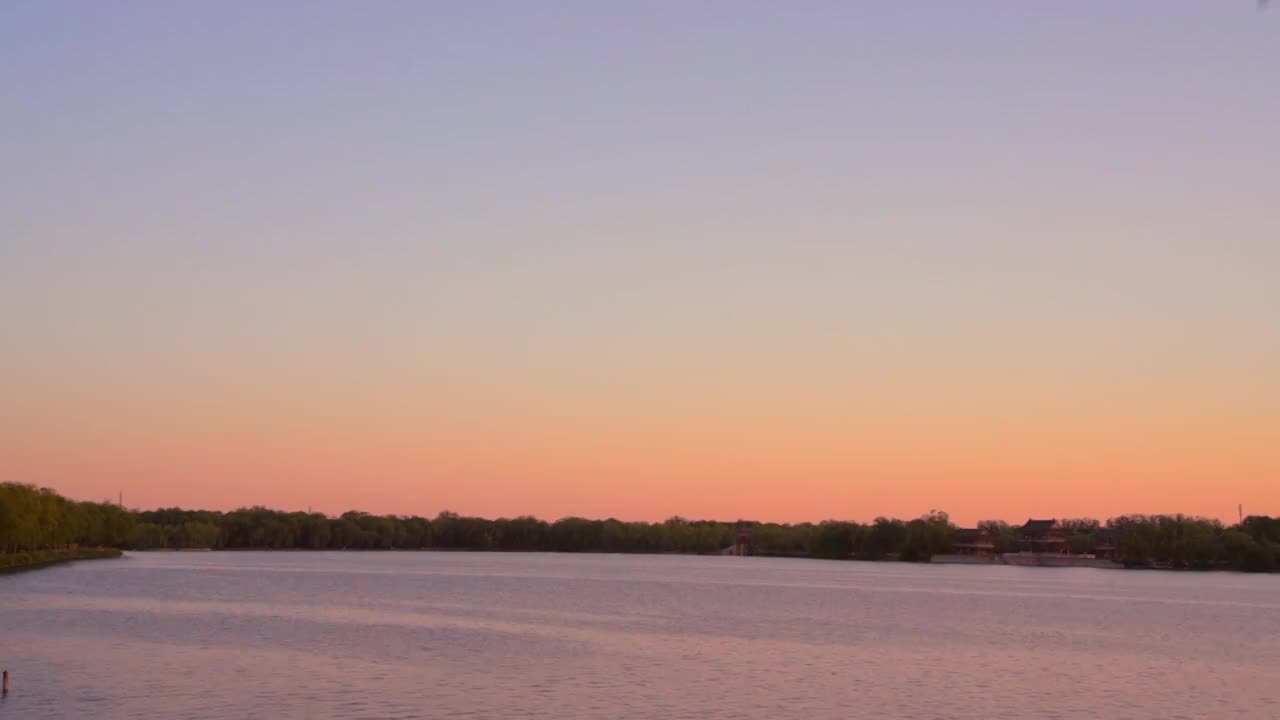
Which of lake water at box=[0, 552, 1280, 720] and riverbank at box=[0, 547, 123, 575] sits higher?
riverbank at box=[0, 547, 123, 575]

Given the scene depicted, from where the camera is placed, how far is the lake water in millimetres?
38125

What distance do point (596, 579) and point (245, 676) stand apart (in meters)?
91.6

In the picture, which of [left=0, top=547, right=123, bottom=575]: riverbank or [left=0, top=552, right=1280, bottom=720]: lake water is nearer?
[left=0, top=552, right=1280, bottom=720]: lake water

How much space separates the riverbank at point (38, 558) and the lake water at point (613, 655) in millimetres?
20679

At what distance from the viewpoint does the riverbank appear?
377 feet

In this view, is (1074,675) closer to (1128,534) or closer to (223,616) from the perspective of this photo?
(223,616)

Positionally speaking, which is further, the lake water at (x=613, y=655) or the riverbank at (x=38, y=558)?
the riverbank at (x=38, y=558)

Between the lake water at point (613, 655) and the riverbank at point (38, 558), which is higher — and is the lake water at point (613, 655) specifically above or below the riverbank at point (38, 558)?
below

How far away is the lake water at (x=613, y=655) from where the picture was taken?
38.1 metres

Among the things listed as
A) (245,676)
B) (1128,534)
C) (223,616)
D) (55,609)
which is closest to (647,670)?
(245,676)

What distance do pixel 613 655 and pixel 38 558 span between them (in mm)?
96092

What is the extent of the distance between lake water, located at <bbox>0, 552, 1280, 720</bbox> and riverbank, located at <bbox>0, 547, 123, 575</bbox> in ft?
67.8

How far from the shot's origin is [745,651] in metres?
53.4

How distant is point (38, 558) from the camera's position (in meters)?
129
